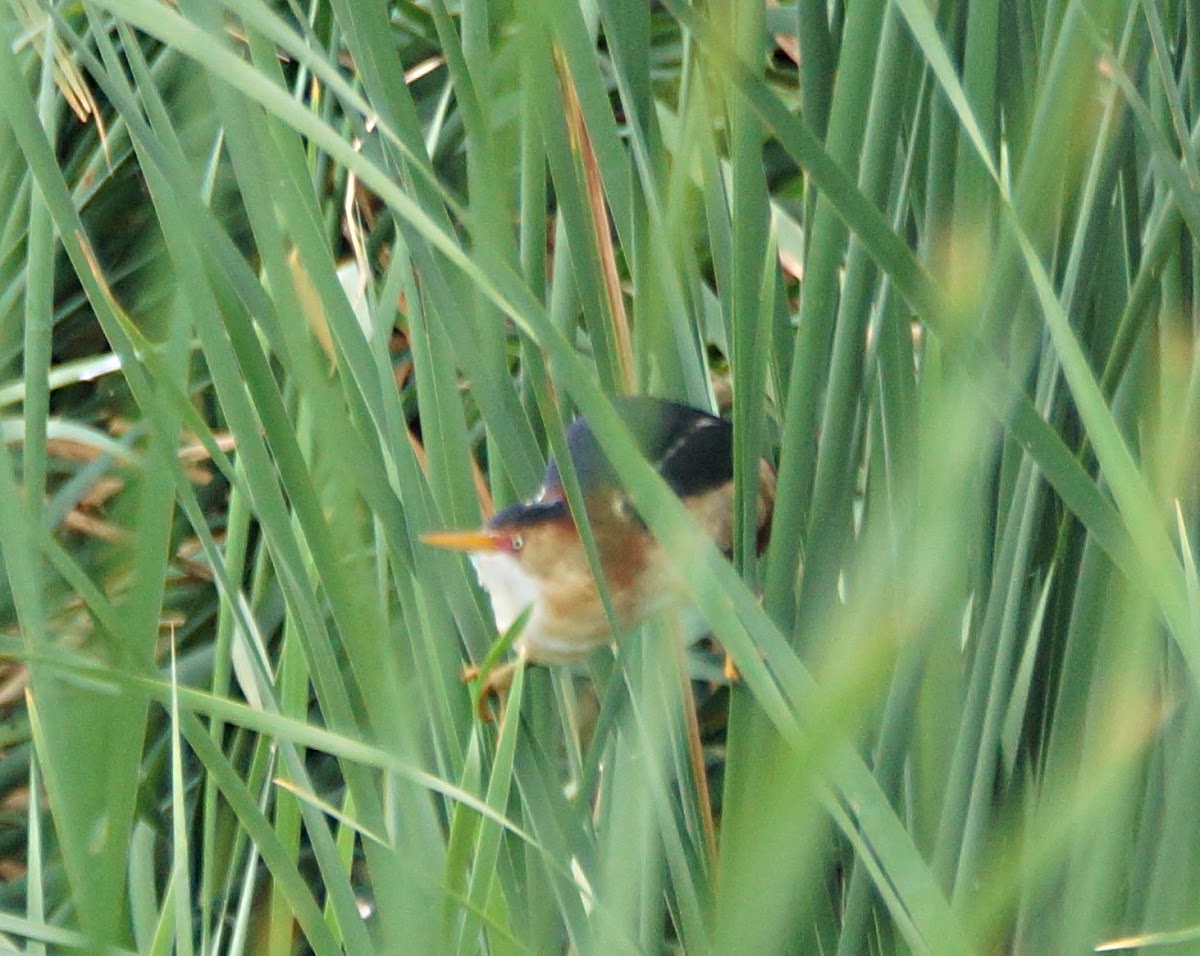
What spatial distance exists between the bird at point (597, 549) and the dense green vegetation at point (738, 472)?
0.01 metres

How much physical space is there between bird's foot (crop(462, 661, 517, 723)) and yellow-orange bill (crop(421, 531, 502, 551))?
0.12ft

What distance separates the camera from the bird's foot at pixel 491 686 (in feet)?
1.43

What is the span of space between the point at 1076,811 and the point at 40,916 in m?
0.39

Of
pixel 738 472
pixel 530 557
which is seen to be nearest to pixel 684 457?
pixel 530 557

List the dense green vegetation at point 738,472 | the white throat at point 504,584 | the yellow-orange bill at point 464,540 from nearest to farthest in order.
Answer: the dense green vegetation at point 738,472 < the yellow-orange bill at point 464,540 < the white throat at point 504,584

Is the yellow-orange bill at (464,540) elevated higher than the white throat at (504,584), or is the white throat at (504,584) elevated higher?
the yellow-orange bill at (464,540)

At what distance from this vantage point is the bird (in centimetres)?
50

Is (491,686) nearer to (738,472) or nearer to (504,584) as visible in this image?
(504,584)

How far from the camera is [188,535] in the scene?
1.13 metres

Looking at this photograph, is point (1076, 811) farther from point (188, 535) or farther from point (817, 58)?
point (188, 535)

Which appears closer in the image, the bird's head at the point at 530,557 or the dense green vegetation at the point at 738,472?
the dense green vegetation at the point at 738,472

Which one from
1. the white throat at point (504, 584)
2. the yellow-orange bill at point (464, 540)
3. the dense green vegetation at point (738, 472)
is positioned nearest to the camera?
the dense green vegetation at point (738, 472)

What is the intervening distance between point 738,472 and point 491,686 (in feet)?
0.51

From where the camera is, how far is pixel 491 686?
52cm
